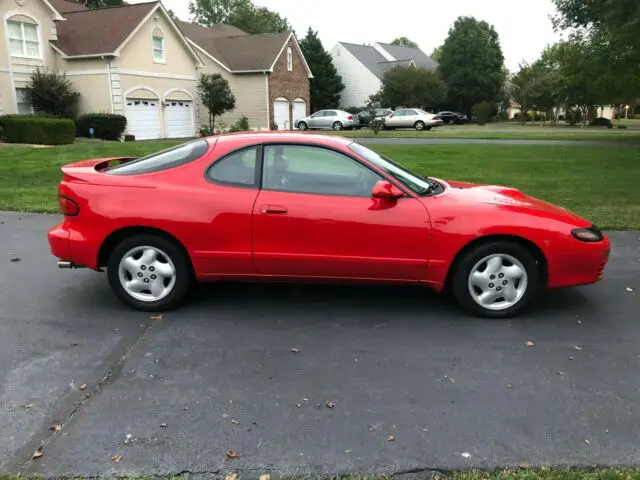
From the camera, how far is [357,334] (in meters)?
4.50

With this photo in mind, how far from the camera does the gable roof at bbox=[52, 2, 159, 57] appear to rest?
27781 millimetres

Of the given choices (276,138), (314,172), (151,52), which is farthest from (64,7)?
(314,172)

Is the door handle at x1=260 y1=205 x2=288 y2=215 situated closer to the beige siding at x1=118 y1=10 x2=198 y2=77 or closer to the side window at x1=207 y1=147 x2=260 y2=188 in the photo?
the side window at x1=207 y1=147 x2=260 y2=188

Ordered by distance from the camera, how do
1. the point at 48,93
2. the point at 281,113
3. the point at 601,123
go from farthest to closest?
the point at 601,123
the point at 281,113
the point at 48,93

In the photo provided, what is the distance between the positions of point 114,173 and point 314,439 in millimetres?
3041

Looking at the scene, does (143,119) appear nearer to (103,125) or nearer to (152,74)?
(152,74)

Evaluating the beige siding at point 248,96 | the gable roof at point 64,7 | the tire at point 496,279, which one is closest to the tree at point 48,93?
the gable roof at point 64,7

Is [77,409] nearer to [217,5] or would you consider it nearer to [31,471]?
[31,471]

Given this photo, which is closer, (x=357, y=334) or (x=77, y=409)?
(x=77, y=409)

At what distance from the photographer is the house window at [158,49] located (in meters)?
30.1

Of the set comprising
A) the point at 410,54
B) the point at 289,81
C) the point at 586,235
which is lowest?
the point at 586,235

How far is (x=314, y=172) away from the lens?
4.87m

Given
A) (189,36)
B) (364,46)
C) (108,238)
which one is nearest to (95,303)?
(108,238)

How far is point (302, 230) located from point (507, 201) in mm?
1793
